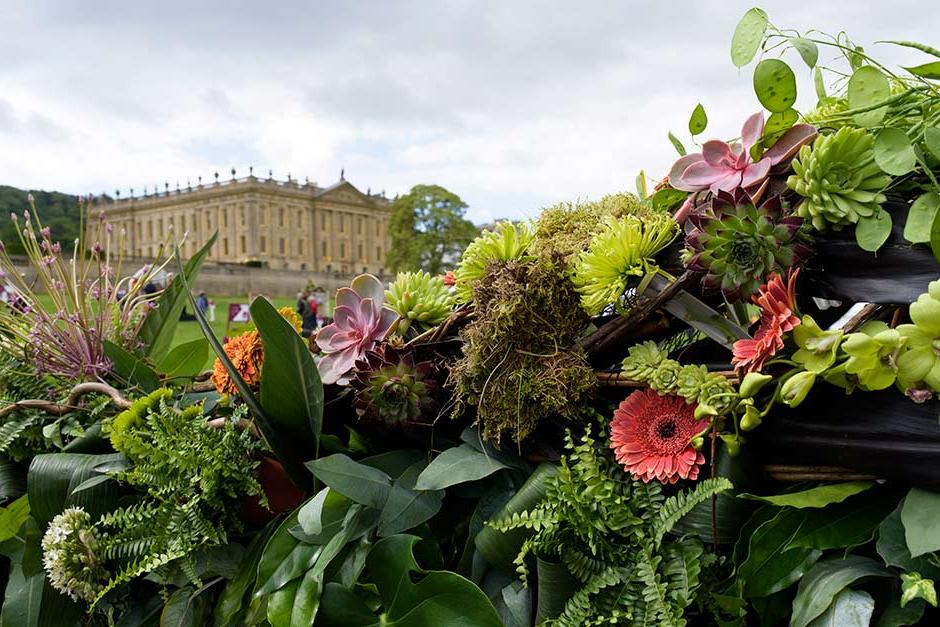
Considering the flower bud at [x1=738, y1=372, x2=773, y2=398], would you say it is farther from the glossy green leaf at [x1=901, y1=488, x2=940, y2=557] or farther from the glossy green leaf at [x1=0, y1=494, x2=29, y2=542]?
the glossy green leaf at [x1=0, y1=494, x2=29, y2=542]

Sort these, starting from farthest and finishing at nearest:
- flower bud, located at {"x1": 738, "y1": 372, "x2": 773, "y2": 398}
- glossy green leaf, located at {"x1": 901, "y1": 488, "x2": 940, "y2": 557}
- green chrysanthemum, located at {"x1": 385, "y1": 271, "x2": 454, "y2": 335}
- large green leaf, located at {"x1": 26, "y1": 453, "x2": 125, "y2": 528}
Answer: large green leaf, located at {"x1": 26, "y1": 453, "x2": 125, "y2": 528} < green chrysanthemum, located at {"x1": 385, "y1": 271, "x2": 454, "y2": 335} < flower bud, located at {"x1": 738, "y1": 372, "x2": 773, "y2": 398} < glossy green leaf, located at {"x1": 901, "y1": 488, "x2": 940, "y2": 557}

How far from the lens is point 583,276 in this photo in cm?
100

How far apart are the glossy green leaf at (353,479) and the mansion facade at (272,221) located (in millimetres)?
71506

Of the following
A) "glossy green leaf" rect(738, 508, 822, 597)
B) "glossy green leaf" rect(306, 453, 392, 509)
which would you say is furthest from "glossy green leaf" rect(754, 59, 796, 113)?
"glossy green leaf" rect(306, 453, 392, 509)

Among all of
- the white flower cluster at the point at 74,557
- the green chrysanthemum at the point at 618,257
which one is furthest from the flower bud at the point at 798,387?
the white flower cluster at the point at 74,557

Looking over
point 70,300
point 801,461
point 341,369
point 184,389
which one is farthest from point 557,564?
point 70,300

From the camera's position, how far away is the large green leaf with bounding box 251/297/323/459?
3.79ft

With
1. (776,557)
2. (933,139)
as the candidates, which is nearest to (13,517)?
(776,557)

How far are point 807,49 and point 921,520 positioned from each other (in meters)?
0.59

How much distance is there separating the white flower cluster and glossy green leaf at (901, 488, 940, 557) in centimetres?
121

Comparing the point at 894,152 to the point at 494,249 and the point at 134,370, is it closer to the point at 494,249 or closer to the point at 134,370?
the point at 494,249

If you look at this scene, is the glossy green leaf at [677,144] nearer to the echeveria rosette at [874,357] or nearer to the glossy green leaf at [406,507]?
the echeveria rosette at [874,357]

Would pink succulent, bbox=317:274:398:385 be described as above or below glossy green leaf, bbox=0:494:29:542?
above

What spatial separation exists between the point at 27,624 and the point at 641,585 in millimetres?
1196
